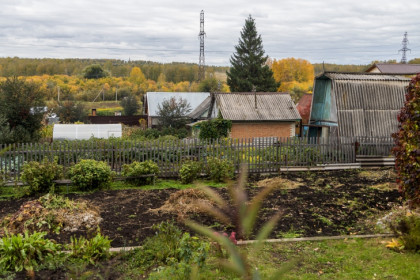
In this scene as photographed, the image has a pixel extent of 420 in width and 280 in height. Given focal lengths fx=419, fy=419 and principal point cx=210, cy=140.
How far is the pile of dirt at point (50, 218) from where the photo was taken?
833 centimetres

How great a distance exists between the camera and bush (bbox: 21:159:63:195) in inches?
512

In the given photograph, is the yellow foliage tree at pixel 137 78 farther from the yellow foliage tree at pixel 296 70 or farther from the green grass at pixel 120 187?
the green grass at pixel 120 187

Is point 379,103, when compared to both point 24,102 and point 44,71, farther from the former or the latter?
point 44,71

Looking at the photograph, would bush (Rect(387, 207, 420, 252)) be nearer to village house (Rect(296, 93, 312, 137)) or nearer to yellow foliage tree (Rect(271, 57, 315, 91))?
village house (Rect(296, 93, 312, 137))

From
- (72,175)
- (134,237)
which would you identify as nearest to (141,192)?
(72,175)

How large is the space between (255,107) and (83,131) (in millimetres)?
11651

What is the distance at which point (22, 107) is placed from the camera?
18109 mm

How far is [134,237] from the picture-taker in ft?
26.8

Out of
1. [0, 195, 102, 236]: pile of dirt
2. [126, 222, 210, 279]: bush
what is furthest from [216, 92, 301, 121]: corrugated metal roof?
[126, 222, 210, 279]: bush

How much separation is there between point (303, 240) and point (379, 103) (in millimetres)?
16211

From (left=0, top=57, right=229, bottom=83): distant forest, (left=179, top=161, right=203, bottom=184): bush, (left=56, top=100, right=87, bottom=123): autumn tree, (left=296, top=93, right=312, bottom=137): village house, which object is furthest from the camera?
(left=0, top=57, right=229, bottom=83): distant forest

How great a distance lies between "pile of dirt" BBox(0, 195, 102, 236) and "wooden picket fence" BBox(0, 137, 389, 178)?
17.3 ft

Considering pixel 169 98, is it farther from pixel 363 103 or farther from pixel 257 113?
pixel 363 103

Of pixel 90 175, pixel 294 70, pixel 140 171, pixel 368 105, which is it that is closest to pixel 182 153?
pixel 140 171
